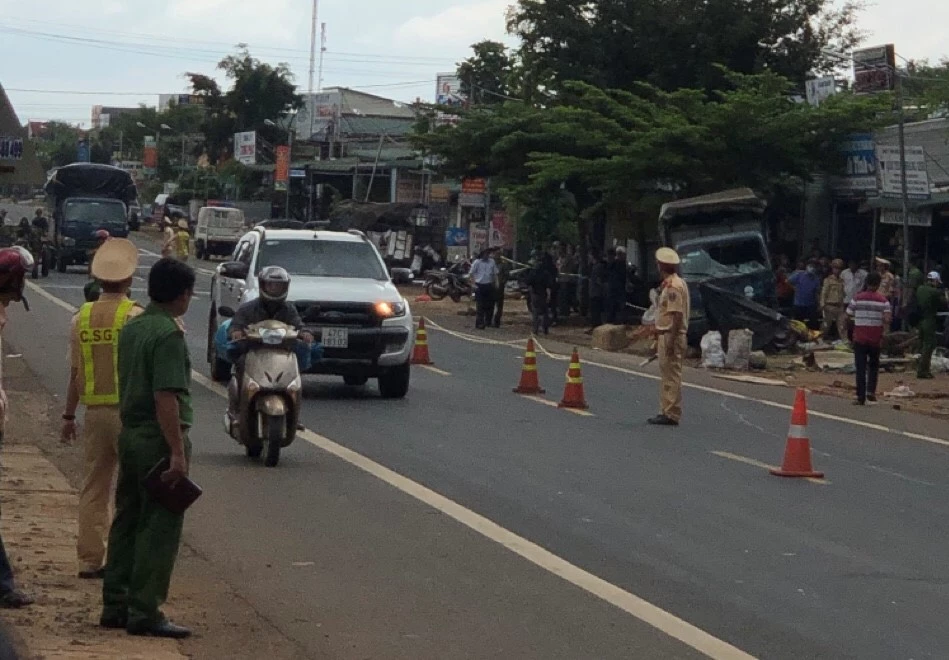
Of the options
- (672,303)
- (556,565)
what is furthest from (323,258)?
(556,565)

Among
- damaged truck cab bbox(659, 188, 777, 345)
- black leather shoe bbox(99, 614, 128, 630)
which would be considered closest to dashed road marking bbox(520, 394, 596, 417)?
black leather shoe bbox(99, 614, 128, 630)

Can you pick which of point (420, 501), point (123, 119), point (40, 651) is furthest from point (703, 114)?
point (123, 119)

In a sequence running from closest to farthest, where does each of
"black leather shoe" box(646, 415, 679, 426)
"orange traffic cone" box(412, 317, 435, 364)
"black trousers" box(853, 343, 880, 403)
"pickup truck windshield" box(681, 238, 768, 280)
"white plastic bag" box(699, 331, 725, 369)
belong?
"black leather shoe" box(646, 415, 679, 426)
"black trousers" box(853, 343, 880, 403)
"orange traffic cone" box(412, 317, 435, 364)
"white plastic bag" box(699, 331, 725, 369)
"pickup truck windshield" box(681, 238, 768, 280)

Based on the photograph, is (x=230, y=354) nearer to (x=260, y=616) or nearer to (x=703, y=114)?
(x=260, y=616)

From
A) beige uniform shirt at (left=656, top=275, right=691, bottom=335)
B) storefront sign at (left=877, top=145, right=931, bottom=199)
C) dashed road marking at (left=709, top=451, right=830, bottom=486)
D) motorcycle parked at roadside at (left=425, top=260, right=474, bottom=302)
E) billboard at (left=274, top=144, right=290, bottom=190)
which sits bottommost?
dashed road marking at (left=709, top=451, right=830, bottom=486)

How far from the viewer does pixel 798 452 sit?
13.8 m

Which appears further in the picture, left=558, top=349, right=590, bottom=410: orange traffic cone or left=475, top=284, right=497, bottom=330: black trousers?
left=475, top=284, right=497, bottom=330: black trousers

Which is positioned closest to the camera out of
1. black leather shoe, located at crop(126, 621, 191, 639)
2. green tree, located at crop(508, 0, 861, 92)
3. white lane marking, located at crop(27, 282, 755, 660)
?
black leather shoe, located at crop(126, 621, 191, 639)

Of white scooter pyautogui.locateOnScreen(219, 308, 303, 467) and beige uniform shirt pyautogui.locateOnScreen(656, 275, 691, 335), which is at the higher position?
beige uniform shirt pyautogui.locateOnScreen(656, 275, 691, 335)

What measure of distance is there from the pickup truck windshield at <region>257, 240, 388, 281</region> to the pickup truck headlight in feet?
3.02

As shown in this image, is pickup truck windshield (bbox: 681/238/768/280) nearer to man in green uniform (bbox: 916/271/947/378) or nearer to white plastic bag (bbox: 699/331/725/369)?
white plastic bag (bbox: 699/331/725/369)

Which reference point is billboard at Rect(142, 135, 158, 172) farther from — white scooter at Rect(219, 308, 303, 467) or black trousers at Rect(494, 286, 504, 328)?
white scooter at Rect(219, 308, 303, 467)

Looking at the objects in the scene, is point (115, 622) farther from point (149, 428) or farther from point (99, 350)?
point (99, 350)

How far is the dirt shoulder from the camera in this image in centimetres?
718
